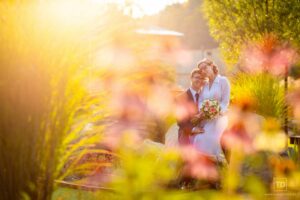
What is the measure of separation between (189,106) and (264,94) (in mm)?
2872

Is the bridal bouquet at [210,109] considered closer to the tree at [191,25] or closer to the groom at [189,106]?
the groom at [189,106]

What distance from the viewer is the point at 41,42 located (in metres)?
2.84

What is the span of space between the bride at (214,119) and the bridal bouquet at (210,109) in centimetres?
8

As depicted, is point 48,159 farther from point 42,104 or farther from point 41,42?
point 41,42

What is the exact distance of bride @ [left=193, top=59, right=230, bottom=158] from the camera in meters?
8.33

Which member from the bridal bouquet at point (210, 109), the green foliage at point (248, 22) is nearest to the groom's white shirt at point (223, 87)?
the bridal bouquet at point (210, 109)

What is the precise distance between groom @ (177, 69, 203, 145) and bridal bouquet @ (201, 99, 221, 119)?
0.19 meters

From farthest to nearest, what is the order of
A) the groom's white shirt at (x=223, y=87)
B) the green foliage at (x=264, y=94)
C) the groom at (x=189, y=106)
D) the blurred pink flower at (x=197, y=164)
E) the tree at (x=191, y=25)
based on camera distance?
the tree at (x=191, y=25) → the green foliage at (x=264, y=94) → the groom's white shirt at (x=223, y=87) → the groom at (x=189, y=106) → the blurred pink flower at (x=197, y=164)

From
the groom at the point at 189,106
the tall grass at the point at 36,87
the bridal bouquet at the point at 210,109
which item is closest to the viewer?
the tall grass at the point at 36,87

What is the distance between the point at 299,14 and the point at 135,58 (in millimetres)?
14410

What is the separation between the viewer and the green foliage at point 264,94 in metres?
11.2

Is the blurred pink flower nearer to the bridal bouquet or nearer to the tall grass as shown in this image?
the bridal bouquet

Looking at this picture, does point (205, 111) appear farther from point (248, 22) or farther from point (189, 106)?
point (248, 22)

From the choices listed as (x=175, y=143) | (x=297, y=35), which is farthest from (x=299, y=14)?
Answer: (x=175, y=143)
